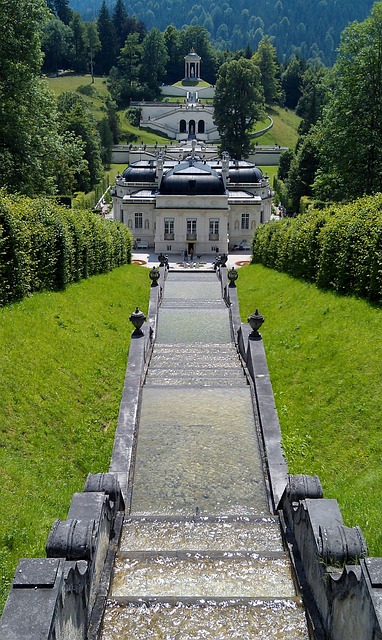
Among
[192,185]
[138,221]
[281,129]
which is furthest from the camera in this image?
[281,129]

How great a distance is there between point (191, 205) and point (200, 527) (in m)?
47.7

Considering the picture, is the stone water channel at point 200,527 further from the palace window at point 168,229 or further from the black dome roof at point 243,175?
the black dome roof at point 243,175

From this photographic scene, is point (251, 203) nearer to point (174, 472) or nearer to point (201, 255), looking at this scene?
point (201, 255)

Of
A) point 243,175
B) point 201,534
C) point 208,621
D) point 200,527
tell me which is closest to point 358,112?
point 243,175

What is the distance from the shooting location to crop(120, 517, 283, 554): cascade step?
28.8ft

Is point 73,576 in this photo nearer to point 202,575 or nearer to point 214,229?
point 202,575

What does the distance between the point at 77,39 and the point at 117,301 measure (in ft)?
458

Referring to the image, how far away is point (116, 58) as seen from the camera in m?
147

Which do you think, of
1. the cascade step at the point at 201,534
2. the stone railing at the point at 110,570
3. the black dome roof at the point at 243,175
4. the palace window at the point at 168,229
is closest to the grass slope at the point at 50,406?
the stone railing at the point at 110,570

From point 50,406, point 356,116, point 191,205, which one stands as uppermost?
point 356,116

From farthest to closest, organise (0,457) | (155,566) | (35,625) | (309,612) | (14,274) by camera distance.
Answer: (14,274), (0,457), (155,566), (309,612), (35,625)

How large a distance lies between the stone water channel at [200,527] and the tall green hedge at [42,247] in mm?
4790

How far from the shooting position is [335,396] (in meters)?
13.7

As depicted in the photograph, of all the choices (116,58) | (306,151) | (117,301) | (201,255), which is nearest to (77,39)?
(116,58)
